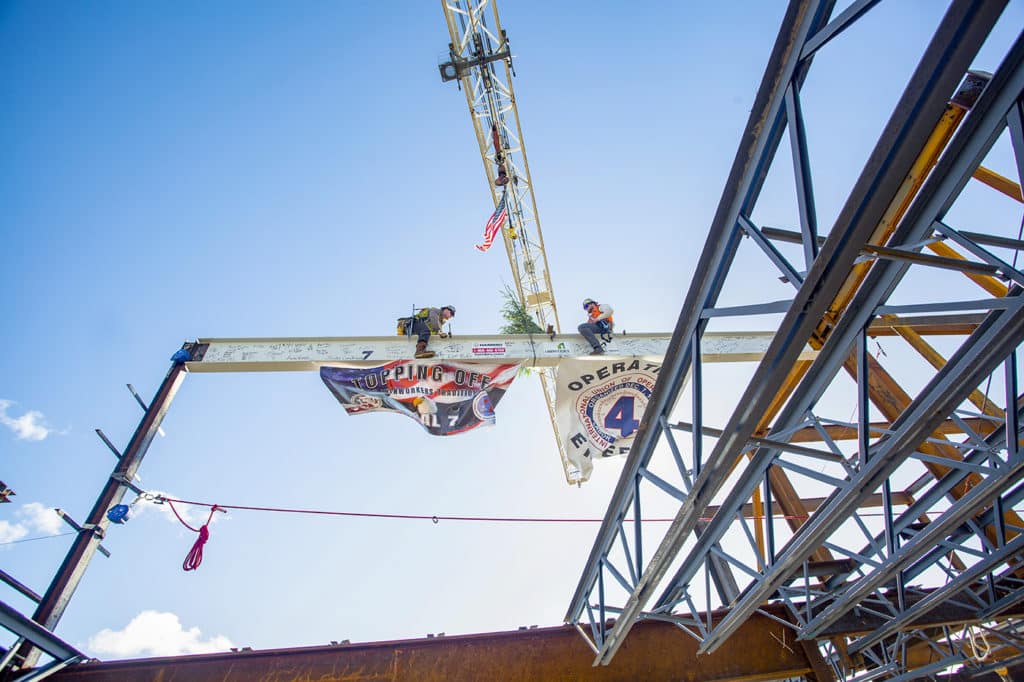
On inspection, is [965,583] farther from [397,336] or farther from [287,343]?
[287,343]

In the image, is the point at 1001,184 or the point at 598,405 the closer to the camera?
the point at 1001,184

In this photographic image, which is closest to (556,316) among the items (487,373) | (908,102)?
(487,373)

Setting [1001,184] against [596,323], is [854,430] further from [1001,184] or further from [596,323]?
[596,323]

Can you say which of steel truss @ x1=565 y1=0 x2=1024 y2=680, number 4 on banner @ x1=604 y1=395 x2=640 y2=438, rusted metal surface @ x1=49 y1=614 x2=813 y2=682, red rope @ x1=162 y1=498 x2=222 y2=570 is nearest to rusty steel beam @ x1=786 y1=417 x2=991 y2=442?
steel truss @ x1=565 y1=0 x2=1024 y2=680

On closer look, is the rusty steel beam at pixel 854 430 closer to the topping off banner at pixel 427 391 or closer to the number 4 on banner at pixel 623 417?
the number 4 on banner at pixel 623 417

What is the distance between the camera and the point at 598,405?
8.08m

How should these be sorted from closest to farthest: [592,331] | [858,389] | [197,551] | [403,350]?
[858,389], [197,551], [403,350], [592,331]

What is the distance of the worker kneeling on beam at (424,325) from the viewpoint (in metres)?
8.50

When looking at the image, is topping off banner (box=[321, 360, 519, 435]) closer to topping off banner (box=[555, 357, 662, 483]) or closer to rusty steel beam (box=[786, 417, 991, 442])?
topping off banner (box=[555, 357, 662, 483])

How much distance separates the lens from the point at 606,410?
26.4 ft

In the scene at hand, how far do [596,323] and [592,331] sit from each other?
19 cm

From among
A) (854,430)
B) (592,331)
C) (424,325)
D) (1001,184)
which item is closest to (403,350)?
(424,325)

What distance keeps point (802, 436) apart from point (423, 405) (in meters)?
6.31

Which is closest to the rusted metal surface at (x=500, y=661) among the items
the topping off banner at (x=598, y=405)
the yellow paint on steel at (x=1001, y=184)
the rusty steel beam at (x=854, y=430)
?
the topping off banner at (x=598, y=405)
